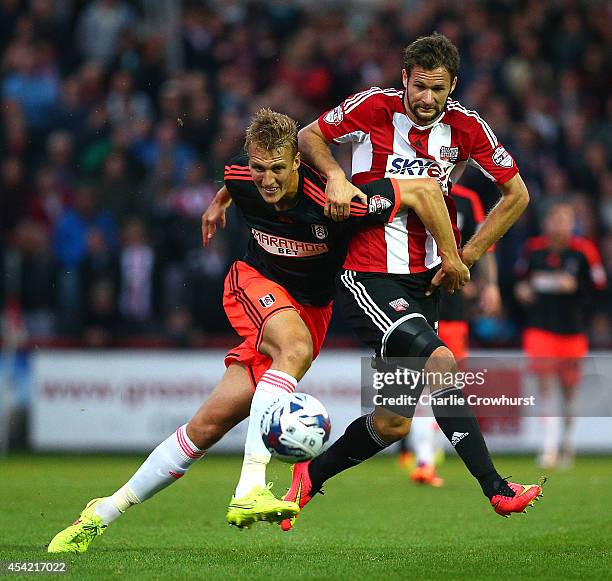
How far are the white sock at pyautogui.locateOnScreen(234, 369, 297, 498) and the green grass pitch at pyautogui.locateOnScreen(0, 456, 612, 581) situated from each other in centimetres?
40

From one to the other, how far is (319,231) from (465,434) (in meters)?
1.25

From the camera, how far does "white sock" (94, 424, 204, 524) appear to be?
6004 millimetres

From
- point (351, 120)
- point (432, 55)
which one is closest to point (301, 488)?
point (351, 120)

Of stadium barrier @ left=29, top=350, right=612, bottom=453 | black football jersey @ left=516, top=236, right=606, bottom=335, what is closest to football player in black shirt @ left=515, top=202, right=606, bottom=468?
black football jersey @ left=516, top=236, right=606, bottom=335

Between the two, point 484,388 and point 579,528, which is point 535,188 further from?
point 579,528

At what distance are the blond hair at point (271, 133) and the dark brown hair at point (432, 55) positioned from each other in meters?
0.71

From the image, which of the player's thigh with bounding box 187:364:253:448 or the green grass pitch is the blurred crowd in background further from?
the player's thigh with bounding box 187:364:253:448

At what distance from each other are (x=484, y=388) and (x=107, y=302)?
4.06m

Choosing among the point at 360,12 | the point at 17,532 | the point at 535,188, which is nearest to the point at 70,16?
the point at 360,12

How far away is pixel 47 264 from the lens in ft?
42.2

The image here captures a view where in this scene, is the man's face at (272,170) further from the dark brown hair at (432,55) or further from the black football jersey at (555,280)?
the black football jersey at (555,280)

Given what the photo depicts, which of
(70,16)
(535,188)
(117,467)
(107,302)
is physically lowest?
(117,467)

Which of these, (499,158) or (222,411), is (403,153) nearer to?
(499,158)

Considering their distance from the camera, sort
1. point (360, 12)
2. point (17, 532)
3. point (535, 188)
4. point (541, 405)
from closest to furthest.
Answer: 1. point (17, 532)
2. point (541, 405)
3. point (535, 188)
4. point (360, 12)
